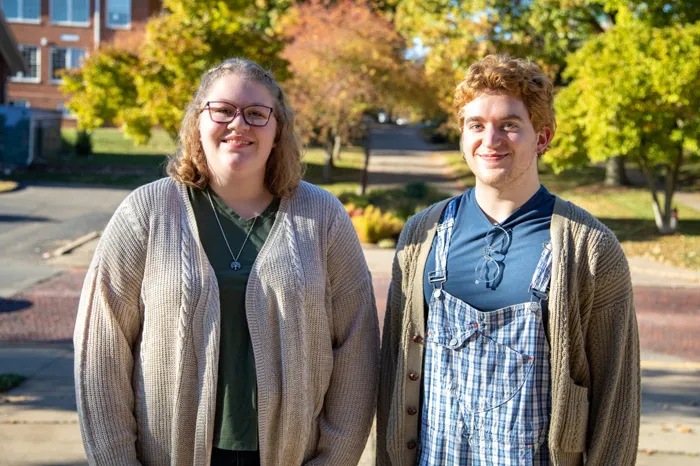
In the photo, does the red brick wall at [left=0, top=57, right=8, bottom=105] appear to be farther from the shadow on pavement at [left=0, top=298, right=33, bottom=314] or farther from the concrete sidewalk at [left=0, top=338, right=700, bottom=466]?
the concrete sidewalk at [left=0, top=338, right=700, bottom=466]

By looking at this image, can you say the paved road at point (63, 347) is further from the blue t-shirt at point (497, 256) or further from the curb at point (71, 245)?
the blue t-shirt at point (497, 256)

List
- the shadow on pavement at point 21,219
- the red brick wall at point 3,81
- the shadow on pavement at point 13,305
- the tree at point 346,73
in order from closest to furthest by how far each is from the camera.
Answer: the shadow on pavement at point 13,305 < the shadow on pavement at point 21,219 < the tree at point 346,73 < the red brick wall at point 3,81

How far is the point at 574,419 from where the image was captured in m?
2.59

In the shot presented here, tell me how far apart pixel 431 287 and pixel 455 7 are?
55.3ft

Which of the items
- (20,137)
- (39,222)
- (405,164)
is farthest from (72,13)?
(39,222)

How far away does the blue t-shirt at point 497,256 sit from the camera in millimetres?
2619

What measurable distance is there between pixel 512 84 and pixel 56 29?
48.7 m

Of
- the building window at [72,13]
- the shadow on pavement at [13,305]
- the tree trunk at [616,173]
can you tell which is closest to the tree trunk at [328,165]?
the tree trunk at [616,173]

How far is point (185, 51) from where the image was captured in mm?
14477

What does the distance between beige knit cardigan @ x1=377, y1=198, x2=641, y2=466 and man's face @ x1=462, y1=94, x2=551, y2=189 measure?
21 cm

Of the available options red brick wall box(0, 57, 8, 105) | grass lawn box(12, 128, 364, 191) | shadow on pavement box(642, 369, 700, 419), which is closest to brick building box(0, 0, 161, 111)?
grass lawn box(12, 128, 364, 191)

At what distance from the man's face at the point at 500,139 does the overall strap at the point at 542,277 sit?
0.25 metres

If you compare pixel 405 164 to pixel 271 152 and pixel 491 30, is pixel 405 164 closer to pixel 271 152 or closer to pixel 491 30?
pixel 491 30

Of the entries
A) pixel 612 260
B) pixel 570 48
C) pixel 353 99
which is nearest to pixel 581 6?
pixel 570 48
